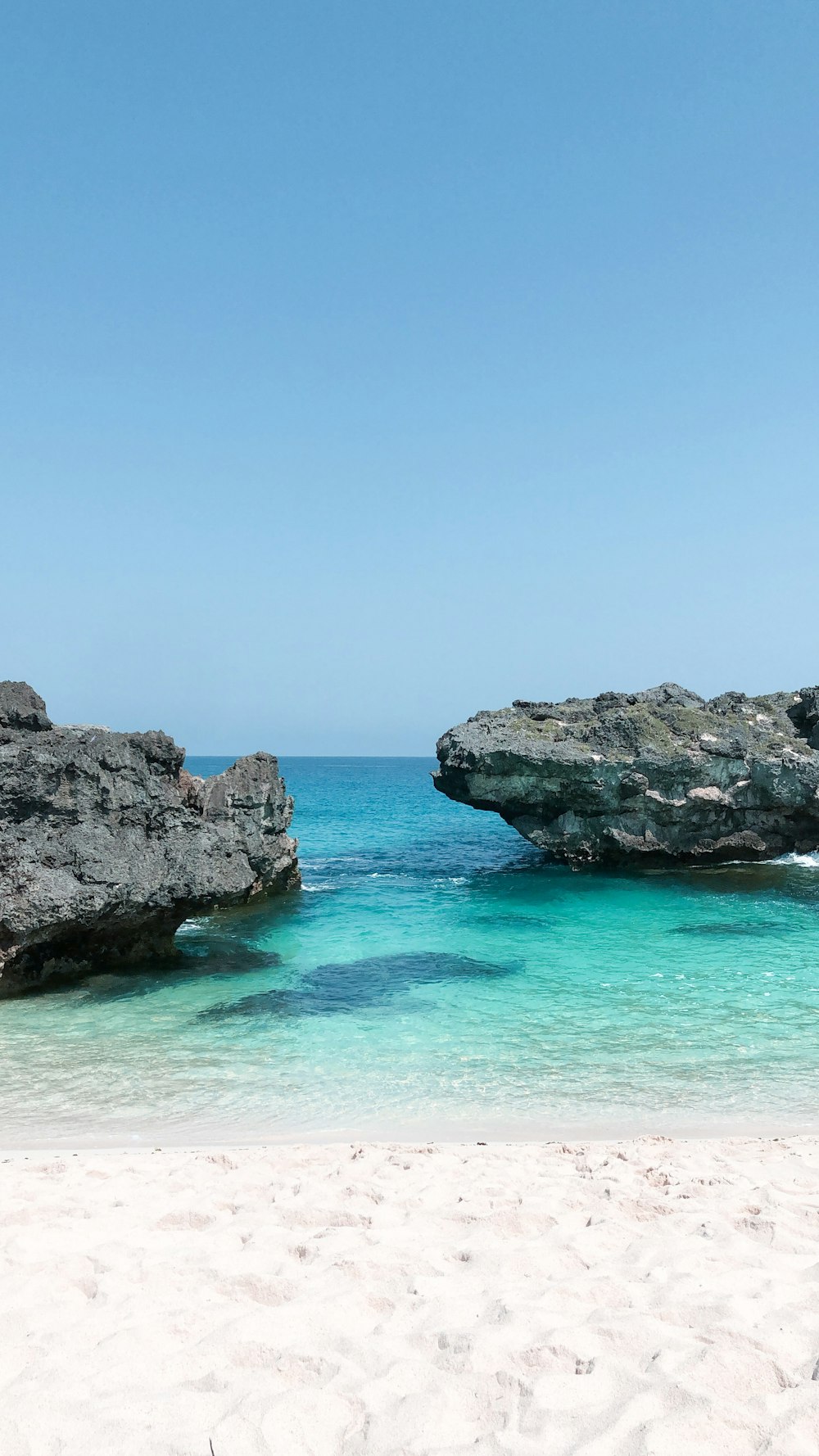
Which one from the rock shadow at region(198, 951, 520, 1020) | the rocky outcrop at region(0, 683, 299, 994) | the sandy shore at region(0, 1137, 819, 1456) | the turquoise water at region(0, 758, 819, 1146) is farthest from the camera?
the rocky outcrop at region(0, 683, 299, 994)

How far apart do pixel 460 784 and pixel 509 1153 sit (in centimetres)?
2112

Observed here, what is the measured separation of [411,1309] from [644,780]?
2325 centimetres

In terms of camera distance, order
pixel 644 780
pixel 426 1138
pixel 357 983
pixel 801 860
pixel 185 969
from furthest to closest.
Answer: pixel 801 860 → pixel 644 780 → pixel 185 969 → pixel 357 983 → pixel 426 1138

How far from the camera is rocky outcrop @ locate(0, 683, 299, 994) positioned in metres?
14.6

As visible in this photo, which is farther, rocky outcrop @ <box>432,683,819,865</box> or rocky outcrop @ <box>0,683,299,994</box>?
rocky outcrop @ <box>432,683,819,865</box>

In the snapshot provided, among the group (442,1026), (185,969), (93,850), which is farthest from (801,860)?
(93,850)

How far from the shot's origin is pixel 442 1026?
Answer: 1334 centimetres

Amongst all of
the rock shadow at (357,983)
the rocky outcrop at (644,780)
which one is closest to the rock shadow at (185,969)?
the rock shadow at (357,983)

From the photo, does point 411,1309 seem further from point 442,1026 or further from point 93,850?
point 93,850

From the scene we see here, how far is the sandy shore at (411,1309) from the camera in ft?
12.5

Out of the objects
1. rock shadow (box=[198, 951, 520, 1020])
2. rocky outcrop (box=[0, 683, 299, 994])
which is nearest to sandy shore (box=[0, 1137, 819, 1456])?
rock shadow (box=[198, 951, 520, 1020])

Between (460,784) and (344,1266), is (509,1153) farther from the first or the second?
(460,784)

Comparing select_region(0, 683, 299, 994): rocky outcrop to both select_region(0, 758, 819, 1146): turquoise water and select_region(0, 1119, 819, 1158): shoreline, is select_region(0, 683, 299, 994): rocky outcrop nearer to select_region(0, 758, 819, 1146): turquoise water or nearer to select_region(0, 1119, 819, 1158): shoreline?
select_region(0, 758, 819, 1146): turquoise water

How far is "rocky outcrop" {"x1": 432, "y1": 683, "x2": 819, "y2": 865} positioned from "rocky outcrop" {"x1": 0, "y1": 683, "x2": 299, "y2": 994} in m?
12.3
